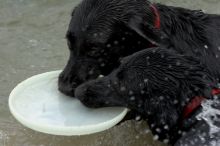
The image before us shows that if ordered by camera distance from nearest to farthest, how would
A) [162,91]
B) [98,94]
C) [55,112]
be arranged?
[162,91] → [98,94] → [55,112]

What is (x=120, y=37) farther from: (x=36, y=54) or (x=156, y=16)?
(x=36, y=54)

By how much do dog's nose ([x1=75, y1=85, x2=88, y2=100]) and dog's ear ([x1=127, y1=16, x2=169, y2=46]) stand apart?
70 centimetres

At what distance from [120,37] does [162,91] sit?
0.89m

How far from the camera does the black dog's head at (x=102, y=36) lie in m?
4.61

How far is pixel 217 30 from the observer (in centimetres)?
491

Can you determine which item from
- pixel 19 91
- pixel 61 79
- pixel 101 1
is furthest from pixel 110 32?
pixel 19 91

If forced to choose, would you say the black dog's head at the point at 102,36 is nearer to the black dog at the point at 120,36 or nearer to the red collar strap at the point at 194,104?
the black dog at the point at 120,36

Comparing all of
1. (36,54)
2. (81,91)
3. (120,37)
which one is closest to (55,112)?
(81,91)

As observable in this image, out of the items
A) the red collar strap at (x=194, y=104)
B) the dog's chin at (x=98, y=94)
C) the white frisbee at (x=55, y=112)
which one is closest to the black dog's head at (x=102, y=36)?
the white frisbee at (x=55, y=112)

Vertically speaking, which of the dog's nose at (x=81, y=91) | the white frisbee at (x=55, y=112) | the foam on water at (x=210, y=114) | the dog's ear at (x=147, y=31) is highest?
the dog's ear at (x=147, y=31)

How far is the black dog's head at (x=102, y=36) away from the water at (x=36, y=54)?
30.2 inches

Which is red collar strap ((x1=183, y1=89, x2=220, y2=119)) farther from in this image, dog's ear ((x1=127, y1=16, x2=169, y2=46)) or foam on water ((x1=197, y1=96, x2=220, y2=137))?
dog's ear ((x1=127, y1=16, x2=169, y2=46))

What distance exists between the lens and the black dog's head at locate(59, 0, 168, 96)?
4.61m

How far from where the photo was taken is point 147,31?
183 inches
